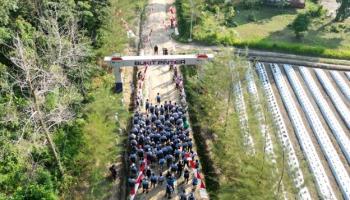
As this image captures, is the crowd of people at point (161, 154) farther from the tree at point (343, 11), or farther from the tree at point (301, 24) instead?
the tree at point (343, 11)

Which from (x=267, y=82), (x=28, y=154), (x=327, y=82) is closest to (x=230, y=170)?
(x=28, y=154)

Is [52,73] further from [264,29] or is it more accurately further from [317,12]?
[317,12]

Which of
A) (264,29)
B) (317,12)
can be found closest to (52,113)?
(264,29)

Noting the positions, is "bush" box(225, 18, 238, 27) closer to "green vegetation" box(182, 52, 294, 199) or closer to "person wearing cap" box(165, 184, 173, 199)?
"green vegetation" box(182, 52, 294, 199)

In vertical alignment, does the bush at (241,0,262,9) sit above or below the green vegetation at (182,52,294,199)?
above

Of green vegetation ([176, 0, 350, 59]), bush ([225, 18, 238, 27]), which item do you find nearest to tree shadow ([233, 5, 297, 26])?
green vegetation ([176, 0, 350, 59])

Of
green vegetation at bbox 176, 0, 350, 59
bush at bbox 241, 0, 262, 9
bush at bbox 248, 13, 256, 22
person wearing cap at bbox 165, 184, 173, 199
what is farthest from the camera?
bush at bbox 241, 0, 262, 9

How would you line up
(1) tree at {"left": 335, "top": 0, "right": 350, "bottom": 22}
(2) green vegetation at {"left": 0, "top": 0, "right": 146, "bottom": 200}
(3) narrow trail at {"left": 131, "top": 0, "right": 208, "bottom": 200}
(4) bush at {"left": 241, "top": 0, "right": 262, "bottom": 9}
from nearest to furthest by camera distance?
1. (2) green vegetation at {"left": 0, "top": 0, "right": 146, "bottom": 200}
2. (3) narrow trail at {"left": 131, "top": 0, "right": 208, "bottom": 200}
3. (1) tree at {"left": 335, "top": 0, "right": 350, "bottom": 22}
4. (4) bush at {"left": 241, "top": 0, "right": 262, "bottom": 9}

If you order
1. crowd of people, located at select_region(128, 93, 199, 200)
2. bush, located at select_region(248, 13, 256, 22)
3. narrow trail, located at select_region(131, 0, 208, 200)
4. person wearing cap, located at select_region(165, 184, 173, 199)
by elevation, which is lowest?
person wearing cap, located at select_region(165, 184, 173, 199)
